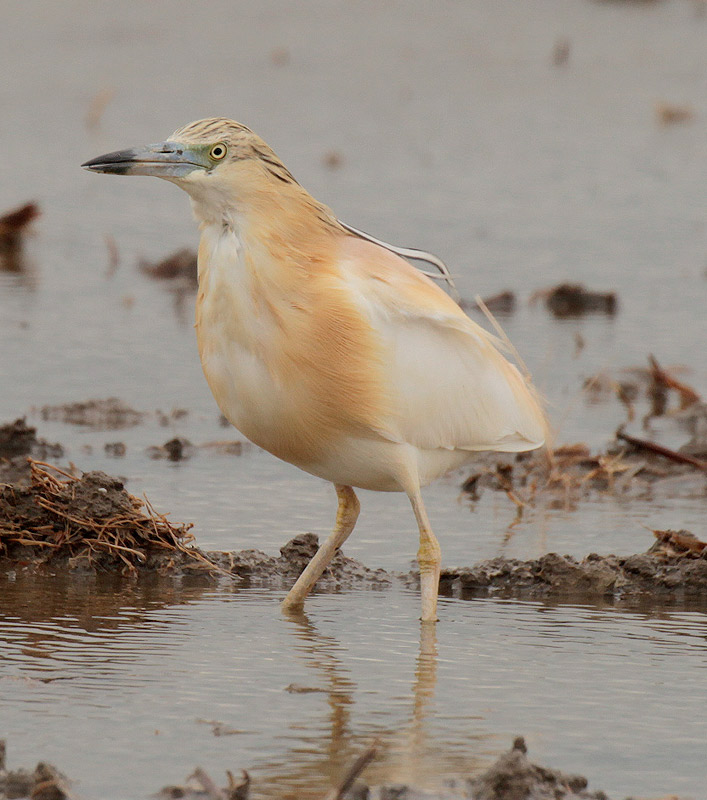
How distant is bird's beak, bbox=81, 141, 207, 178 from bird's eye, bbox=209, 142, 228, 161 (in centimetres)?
3

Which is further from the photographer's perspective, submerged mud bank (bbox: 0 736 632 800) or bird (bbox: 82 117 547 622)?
bird (bbox: 82 117 547 622)

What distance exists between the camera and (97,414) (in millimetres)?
9547

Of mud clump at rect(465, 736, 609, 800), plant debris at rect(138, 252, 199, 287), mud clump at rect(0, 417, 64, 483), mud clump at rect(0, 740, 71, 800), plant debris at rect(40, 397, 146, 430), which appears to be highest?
plant debris at rect(138, 252, 199, 287)

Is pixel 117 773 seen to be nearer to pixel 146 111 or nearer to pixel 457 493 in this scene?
pixel 457 493

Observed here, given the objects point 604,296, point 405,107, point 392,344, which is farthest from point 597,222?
point 392,344

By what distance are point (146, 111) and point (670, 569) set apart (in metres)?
13.6

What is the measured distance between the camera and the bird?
19.0 feet

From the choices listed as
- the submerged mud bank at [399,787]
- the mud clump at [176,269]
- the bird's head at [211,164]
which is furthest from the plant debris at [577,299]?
the submerged mud bank at [399,787]

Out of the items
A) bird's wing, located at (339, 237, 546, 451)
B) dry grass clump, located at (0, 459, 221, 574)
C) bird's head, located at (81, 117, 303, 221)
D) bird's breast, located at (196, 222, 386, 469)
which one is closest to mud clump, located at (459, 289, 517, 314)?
bird's wing, located at (339, 237, 546, 451)

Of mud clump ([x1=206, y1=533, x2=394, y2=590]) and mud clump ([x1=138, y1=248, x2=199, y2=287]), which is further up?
mud clump ([x1=138, y1=248, x2=199, y2=287])

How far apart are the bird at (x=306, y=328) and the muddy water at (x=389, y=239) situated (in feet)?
2.08

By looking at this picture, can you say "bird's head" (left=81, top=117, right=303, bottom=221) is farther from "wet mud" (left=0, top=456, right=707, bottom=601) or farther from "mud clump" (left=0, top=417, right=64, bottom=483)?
"mud clump" (left=0, top=417, right=64, bottom=483)

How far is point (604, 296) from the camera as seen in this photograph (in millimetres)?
12641

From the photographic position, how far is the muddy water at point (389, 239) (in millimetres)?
4926
